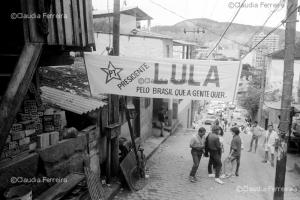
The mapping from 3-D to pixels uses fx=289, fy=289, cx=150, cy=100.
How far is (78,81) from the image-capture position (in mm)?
10625

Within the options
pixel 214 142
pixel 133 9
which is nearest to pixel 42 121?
pixel 214 142

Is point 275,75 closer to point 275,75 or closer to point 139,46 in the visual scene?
point 275,75

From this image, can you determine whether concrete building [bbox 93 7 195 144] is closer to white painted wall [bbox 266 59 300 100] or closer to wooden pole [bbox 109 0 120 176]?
wooden pole [bbox 109 0 120 176]

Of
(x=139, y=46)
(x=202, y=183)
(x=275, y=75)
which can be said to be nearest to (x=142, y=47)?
(x=139, y=46)

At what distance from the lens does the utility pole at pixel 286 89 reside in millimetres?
7092

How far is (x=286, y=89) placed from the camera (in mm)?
7324

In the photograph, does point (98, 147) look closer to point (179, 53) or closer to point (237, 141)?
point (237, 141)

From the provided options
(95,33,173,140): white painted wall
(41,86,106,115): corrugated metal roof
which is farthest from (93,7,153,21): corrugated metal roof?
(41,86,106,115): corrugated metal roof

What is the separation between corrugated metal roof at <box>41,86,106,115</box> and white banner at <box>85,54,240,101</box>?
2.14 ft

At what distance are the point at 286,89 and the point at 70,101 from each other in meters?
5.80

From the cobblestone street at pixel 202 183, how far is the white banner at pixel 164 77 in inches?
137

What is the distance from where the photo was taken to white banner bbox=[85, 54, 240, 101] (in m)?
7.12

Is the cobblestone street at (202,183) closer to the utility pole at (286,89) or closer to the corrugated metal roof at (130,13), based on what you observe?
the utility pole at (286,89)

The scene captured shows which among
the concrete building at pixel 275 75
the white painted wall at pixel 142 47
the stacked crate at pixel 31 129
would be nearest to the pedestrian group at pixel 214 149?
the stacked crate at pixel 31 129
